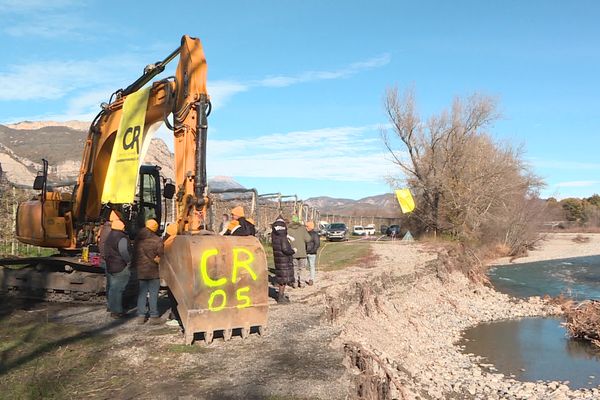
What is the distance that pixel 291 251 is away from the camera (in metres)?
11.5

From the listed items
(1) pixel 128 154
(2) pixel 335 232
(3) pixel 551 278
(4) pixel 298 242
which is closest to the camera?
(1) pixel 128 154

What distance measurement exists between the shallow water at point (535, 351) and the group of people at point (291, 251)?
5.08 meters

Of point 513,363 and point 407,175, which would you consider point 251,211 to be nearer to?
point 513,363

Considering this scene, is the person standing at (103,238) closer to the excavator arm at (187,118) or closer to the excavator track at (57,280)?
the excavator track at (57,280)

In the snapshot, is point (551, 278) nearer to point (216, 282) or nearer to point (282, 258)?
point (282, 258)

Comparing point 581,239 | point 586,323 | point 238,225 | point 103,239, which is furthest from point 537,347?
point 581,239

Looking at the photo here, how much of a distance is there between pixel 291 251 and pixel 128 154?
15.6ft

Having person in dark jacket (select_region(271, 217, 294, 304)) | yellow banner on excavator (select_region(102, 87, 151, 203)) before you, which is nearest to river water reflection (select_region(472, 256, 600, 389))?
person in dark jacket (select_region(271, 217, 294, 304))

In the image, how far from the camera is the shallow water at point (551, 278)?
952 inches

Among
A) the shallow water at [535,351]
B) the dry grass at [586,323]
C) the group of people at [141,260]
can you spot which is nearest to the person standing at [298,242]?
the group of people at [141,260]

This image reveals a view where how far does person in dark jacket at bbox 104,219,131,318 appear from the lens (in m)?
9.31

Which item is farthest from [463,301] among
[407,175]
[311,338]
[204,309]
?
[407,175]

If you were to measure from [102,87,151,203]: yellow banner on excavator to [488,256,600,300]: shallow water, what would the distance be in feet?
66.8

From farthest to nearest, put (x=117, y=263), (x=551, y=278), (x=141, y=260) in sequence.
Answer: (x=551, y=278) → (x=117, y=263) → (x=141, y=260)
